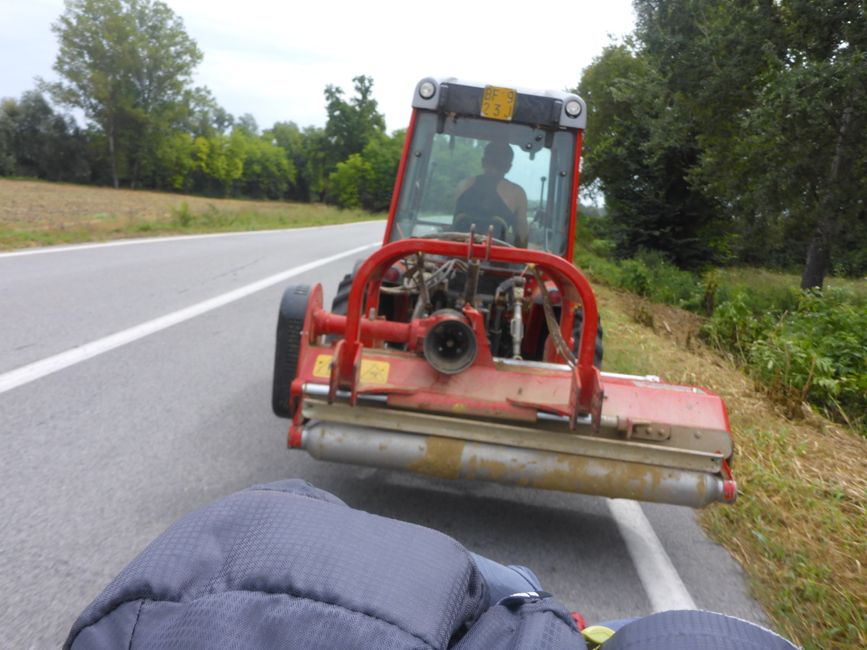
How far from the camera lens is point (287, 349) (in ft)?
→ 14.8

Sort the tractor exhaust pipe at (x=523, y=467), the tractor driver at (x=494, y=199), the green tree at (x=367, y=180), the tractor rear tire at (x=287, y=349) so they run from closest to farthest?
the tractor exhaust pipe at (x=523, y=467)
the tractor rear tire at (x=287, y=349)
the tractor driver at (x=494, y=199)
the green tree at (x=367, y=180)

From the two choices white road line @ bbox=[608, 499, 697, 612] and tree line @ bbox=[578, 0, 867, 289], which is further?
tree line @ bbox=[578, 0, 867, 289]

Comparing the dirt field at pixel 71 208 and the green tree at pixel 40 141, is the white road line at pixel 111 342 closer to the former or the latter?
the dirt field at pixel 71 208

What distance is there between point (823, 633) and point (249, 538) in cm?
280

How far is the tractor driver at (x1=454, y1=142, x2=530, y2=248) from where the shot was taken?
222 inches

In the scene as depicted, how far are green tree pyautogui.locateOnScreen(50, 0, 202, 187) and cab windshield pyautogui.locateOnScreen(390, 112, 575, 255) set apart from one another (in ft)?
242

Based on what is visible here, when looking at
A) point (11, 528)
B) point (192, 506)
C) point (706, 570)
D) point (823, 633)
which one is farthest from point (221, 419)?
point (823, 633)

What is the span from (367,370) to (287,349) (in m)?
0.87

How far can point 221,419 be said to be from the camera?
5086 millimetres

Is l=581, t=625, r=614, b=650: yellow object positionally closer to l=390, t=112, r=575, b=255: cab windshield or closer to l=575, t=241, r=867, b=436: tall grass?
l=390, t=112, r=575, b=255: cab windshield

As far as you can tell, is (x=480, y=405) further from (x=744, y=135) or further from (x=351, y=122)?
(x=351, y=122)

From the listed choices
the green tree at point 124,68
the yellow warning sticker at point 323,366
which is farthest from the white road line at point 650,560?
the green tree at point 124,68

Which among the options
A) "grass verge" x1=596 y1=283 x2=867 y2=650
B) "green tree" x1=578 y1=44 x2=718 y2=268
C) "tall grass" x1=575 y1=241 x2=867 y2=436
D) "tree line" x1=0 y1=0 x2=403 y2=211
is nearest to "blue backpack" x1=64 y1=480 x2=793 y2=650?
"grass verge" x1=596 y1=283 x2=867 y2=650

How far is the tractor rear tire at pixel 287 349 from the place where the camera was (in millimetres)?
4461
